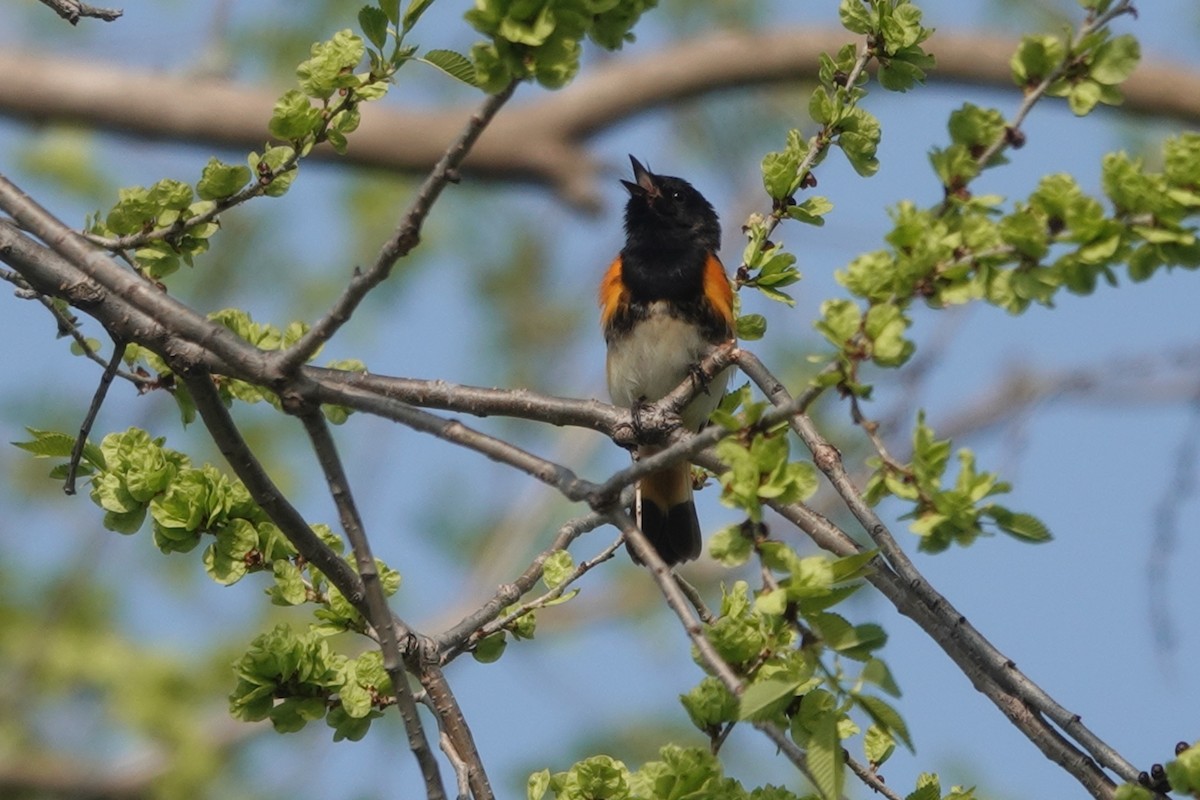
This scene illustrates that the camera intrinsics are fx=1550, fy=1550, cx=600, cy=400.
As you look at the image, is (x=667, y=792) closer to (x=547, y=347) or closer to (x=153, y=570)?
(x=153, y=570)

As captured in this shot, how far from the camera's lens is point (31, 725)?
893cm

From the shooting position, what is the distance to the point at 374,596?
7.02ft

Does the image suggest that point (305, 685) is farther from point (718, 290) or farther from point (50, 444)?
point (718, 290)

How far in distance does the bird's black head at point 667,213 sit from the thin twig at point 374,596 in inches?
134

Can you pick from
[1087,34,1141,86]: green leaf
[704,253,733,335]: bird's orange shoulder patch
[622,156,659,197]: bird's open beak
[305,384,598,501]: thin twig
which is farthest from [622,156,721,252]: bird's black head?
[1087,34,1141,86]: green leaf

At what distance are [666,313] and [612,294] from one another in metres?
0.38

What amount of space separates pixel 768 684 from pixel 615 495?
0.99ft

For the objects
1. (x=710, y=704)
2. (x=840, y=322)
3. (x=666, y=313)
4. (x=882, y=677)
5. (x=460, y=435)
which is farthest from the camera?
(x=666, y=313)

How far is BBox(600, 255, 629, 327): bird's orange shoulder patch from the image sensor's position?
17.1 feet

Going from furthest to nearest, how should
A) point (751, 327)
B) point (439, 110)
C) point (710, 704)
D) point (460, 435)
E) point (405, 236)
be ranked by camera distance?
point (439, 110) → point (751, 327) → point (710, 704) → point (460, 435) → point (405, 236)

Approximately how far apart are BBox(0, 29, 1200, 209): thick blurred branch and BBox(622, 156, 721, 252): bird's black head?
126 inches

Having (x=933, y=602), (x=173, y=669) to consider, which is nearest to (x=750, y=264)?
(x=933, y=602)

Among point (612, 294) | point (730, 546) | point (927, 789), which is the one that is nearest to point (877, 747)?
point (927, 789)

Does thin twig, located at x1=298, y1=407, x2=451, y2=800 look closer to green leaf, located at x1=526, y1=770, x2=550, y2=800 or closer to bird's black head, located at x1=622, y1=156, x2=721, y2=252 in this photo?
green leaf, located at x1=526, y1=770, x2=550, y2=800
